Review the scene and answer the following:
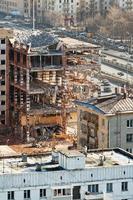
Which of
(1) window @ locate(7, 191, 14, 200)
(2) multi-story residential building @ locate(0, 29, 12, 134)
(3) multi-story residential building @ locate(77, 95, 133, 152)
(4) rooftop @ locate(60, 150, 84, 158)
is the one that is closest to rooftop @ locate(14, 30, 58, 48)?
(2) multi-story residential building @ locate(0, 29, 12, 134)

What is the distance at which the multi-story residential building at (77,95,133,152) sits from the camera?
121 ft

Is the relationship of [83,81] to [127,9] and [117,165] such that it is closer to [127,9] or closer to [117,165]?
[117,165]

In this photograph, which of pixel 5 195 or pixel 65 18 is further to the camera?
pixel 65 18

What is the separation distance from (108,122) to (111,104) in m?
1.13

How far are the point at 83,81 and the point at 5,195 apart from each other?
30384 millimetres

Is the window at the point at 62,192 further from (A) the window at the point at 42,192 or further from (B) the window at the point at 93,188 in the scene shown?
(B) the window at the point at 93,188

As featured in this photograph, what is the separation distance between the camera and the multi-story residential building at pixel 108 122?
36844mm

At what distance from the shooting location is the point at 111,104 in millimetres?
37625

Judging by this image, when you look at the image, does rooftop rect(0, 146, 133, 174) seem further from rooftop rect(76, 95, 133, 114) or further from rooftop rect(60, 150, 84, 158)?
rooftop rect(76, 95, 133, 114)

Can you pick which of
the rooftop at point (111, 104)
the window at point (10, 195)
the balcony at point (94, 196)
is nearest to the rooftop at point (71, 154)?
the balcony at point (94, 196)

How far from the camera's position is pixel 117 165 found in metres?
25.9

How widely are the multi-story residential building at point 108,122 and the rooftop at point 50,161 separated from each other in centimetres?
845

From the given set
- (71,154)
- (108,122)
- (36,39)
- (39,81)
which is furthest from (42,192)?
(36,39)

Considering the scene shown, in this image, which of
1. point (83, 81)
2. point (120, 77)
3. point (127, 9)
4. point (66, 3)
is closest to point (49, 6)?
point (66, 3)
